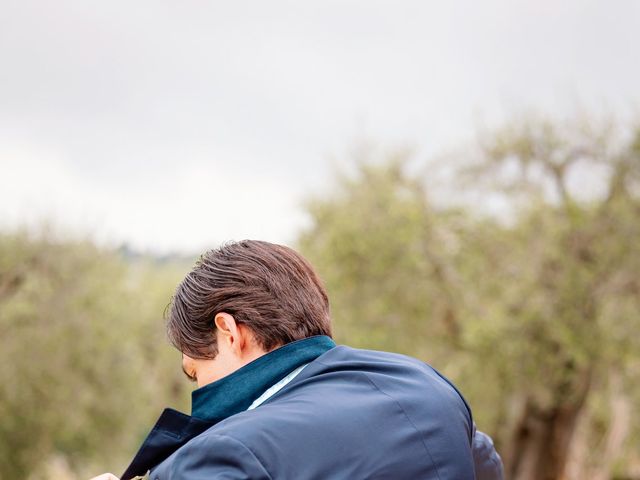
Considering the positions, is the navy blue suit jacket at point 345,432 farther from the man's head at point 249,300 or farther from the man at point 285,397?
the man's head at point 249,300

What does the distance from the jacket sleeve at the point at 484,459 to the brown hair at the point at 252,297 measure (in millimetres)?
486

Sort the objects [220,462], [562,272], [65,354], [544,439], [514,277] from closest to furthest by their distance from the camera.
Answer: [220,462] → [562,272] → [514,277] → [544,439] → [65,354]

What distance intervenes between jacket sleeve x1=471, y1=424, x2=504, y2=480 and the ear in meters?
0.63

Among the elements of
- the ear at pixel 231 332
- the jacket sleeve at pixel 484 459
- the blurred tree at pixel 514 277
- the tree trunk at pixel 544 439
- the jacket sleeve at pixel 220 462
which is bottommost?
the tree trunk at pixel 544 439

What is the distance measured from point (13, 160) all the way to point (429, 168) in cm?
1499

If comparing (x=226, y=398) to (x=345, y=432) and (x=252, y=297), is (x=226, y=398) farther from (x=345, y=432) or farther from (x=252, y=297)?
(x=345, y=432)

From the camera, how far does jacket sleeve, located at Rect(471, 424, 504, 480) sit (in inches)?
86.5

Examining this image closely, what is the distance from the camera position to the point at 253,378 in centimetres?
197

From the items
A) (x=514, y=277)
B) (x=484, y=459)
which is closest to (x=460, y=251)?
(x=514, y=277)

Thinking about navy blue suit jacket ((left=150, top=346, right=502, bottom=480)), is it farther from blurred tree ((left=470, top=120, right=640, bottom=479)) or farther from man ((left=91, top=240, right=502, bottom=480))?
blurred tree ((left=470, top=120, right=640, bottom=479))

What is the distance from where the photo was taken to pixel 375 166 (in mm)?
17203

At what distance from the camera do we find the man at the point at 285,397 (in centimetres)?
169

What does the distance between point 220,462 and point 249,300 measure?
44 cm

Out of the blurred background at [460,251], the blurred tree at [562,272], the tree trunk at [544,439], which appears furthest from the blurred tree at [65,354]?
the tree trunk at [544,439]
